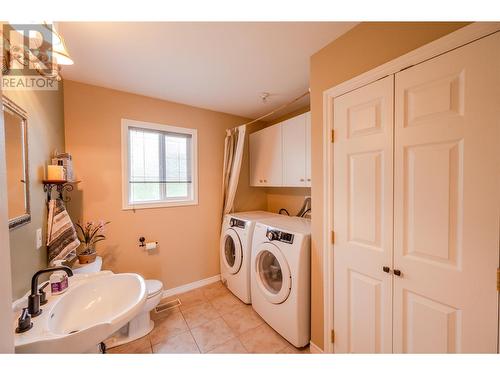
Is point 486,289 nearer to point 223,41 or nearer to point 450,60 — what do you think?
point 450,60

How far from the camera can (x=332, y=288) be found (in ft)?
4.55

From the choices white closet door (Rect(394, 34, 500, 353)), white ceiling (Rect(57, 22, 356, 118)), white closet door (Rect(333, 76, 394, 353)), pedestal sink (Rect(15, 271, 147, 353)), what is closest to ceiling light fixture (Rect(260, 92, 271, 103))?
white ceiling (Rect(57, 22, 356, 118))

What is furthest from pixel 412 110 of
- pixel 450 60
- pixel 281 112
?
pixel 281 112

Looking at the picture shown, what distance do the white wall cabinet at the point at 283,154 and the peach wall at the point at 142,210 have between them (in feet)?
1.76

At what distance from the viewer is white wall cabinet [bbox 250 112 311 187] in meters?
2.03

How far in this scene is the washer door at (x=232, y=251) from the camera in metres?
2.21

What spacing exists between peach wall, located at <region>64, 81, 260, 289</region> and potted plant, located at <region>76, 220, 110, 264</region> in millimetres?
89

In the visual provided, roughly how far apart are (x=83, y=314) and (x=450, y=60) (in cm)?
225

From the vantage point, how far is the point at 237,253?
222 cm

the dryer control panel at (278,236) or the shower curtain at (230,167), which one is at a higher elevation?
the shower curtain at (230,167)

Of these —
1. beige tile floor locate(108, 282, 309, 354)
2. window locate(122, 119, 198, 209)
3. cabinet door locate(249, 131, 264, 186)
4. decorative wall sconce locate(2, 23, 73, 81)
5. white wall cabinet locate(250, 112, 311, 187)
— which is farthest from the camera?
cabinet door locate(249, 131, 264, 186)

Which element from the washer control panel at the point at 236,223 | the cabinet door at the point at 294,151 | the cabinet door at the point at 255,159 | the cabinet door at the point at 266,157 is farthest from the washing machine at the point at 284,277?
the cabinet door at the point at 255,159

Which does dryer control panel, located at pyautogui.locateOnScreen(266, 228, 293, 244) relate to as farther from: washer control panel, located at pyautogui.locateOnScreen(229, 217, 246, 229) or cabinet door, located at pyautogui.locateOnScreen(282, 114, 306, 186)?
cabinet door, located at pyautogui.locateOnScreen(282, 114, 306, 186)

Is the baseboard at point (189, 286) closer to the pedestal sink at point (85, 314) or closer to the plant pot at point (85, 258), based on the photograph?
the plant pot at point (85, 258)
